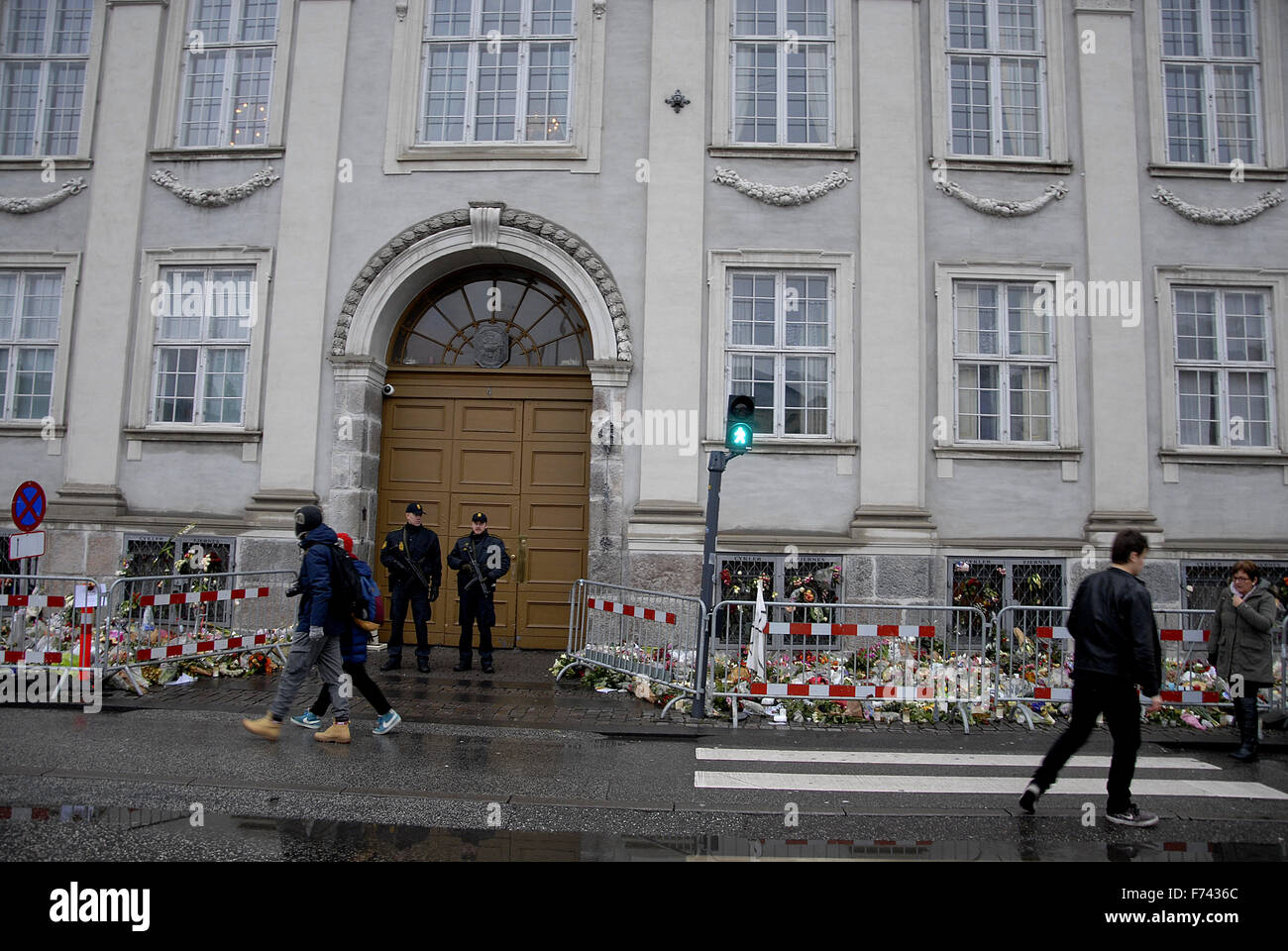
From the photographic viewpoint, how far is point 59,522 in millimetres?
12234

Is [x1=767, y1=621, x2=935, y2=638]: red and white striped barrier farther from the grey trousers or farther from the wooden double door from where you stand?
the wooden double door

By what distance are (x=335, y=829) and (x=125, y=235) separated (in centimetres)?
1081

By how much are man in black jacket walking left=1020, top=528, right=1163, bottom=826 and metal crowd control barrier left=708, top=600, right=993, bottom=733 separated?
2763mm

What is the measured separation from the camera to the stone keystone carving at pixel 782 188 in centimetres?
1212

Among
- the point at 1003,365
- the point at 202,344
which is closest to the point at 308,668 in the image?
the point at 202,344

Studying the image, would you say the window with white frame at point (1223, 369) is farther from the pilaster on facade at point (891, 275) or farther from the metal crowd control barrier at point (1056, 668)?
the metal crowd control barrier at point (1056, 668)

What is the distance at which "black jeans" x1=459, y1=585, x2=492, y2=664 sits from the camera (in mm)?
10469

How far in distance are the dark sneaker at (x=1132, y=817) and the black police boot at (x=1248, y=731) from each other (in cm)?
268

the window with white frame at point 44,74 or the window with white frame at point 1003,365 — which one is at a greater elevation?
Result: the window with white frame at point 44,74

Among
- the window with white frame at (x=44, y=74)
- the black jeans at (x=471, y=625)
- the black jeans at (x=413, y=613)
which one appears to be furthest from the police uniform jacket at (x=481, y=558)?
the window with white frame at (x=44, y=74)

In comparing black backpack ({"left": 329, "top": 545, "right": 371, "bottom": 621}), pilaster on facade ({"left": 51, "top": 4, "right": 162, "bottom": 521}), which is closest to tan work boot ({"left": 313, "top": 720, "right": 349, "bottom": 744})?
black backpack ({"left": 329, "top": 545, "right": 371, "bottom": 621})

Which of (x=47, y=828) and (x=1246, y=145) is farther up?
(x=1246, y=145)

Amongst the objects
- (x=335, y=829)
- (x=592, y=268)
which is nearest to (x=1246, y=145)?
(x=592, y=268)

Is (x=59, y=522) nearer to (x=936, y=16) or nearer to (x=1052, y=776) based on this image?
(x=1052, y=776)
